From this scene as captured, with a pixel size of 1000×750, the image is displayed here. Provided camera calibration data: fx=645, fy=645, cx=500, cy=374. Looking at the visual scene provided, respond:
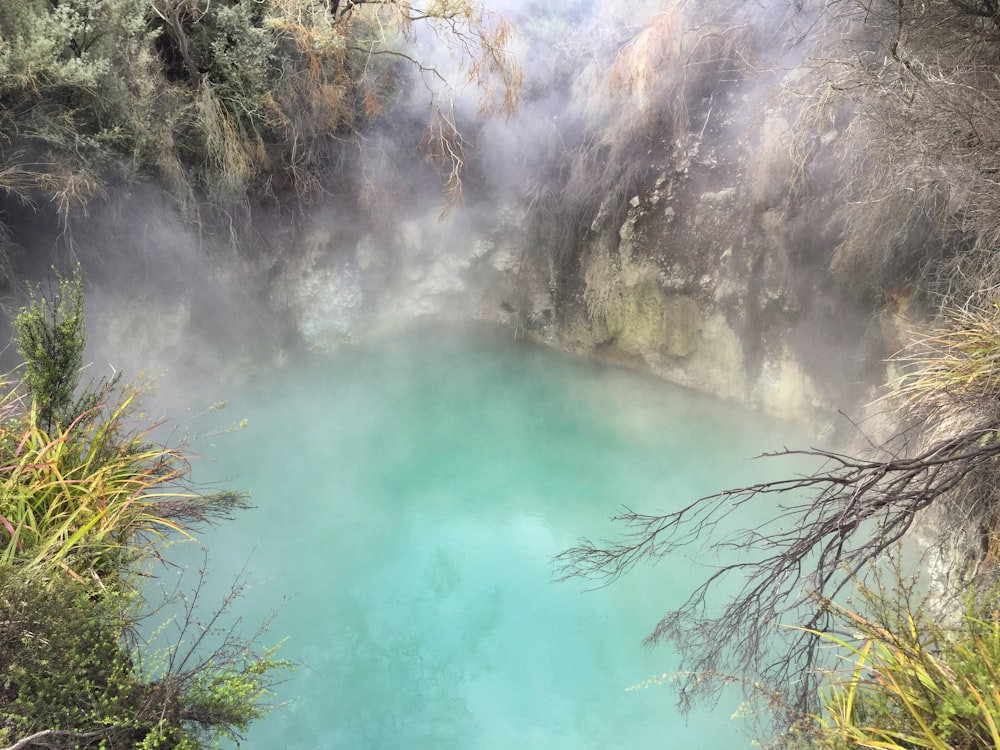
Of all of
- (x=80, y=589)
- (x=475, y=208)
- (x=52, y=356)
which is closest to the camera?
(x=80, y=589)

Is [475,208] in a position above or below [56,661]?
above

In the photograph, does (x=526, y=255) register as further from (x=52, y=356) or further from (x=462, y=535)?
(x=52, y=356)

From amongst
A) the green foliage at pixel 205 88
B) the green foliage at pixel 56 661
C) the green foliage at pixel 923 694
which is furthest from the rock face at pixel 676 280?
the green foliage at pixel 56 661

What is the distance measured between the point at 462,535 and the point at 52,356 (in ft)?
8.77

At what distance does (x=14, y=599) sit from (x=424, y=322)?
173 inches

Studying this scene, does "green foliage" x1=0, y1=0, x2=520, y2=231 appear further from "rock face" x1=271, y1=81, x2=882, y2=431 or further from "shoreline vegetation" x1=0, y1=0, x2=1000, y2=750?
"rock face" x1=271, y1=81, x2=882, y2=431

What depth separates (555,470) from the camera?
16.1 ft

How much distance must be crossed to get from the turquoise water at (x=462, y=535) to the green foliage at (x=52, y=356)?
1.60 m

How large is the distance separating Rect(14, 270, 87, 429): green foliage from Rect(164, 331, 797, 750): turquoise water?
1.60 metres

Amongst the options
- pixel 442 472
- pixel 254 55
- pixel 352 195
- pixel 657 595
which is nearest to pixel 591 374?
pixel 442 472

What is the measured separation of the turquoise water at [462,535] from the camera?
3.36 meters

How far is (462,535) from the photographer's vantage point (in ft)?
14.4

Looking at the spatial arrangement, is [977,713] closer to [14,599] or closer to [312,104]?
[14,599]

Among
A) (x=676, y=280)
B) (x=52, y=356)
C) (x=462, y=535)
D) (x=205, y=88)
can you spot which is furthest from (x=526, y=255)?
(x=52, y=356)
